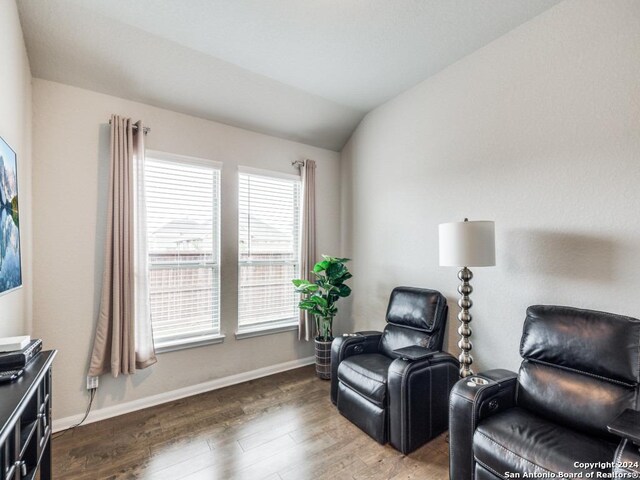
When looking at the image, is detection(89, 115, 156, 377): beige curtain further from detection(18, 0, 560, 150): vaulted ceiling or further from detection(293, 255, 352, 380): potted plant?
detection(293, 255, 352, 380): potted plant

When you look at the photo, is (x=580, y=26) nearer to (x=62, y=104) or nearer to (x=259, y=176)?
(x=259, y=176)

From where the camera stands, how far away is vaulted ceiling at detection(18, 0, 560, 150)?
2.09 m

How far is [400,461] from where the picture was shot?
6.49 feet

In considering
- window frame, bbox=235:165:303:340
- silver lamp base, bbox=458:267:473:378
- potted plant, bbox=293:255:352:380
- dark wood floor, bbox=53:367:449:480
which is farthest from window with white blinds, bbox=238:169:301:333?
silver lamp base, bbox=458:267:473:378

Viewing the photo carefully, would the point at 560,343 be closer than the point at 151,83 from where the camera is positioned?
Yes

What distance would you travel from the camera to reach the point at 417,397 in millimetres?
2051

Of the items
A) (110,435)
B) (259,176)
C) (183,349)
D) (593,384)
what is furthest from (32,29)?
(593,384)

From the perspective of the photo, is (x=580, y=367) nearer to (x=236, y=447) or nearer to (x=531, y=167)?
(x=531, y=167)

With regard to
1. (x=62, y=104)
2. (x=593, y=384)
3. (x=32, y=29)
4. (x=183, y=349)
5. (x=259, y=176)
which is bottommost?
(x=183, y=349)

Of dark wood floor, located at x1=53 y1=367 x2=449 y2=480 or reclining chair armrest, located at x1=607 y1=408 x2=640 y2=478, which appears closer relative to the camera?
reclining chair armrest, located at x1=607 y1=408 x2=640 y2=478

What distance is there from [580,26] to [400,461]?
10.4 feet

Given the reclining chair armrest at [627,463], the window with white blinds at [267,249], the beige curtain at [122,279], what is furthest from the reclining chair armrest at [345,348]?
the reclining chair armrest at [627,463]

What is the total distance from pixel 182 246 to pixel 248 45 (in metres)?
1.94

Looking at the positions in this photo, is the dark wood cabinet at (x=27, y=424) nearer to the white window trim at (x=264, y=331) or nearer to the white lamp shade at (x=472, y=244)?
the white window trim at (x=264, y=331)
